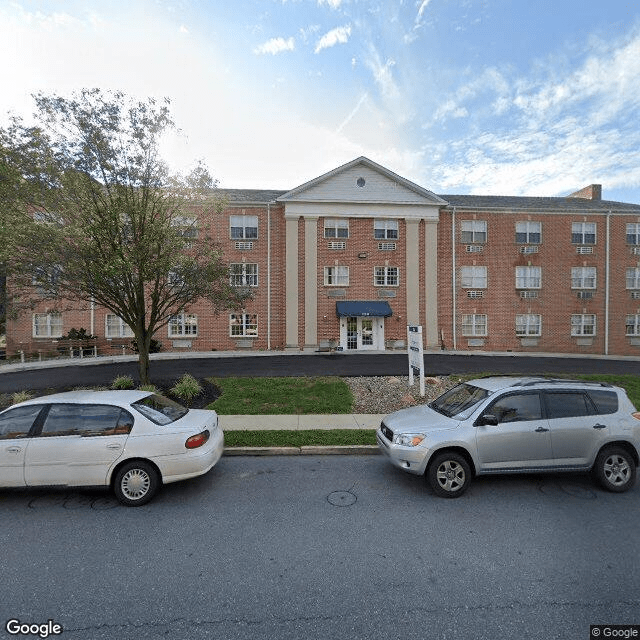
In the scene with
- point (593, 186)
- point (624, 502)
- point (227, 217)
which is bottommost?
point (624, 502)

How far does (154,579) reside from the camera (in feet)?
10.7

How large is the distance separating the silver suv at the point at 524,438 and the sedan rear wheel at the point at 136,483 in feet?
11.8

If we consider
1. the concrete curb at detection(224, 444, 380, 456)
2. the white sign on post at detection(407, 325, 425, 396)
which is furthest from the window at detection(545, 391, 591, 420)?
the white sign on post at detection(407, 325, 425, 396)

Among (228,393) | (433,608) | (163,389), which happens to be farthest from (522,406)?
(163,389)

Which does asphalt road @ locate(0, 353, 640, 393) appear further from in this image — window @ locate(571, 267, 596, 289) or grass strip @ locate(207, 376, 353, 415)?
window @ locate(571, 267, 596, 289)

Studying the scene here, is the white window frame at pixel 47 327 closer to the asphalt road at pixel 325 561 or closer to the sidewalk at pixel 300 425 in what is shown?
the sidewalk at pixel 300 425

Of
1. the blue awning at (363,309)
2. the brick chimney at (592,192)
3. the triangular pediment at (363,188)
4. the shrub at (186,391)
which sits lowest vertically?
the shrub at (186,391)

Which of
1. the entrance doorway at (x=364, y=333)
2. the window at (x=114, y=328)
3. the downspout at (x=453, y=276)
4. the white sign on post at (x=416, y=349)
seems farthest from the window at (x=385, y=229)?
the window at (x=114, y=328)

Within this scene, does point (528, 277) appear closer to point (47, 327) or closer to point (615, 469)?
point (615, 469)

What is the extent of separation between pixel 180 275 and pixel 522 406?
9928 millimetres

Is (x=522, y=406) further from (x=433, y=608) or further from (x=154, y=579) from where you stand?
(x=154, y=579)

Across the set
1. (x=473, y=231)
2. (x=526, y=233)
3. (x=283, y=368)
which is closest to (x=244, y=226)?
(x=283, y=368)

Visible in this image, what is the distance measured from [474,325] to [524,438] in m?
21.3

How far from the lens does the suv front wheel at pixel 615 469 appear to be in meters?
5.12
